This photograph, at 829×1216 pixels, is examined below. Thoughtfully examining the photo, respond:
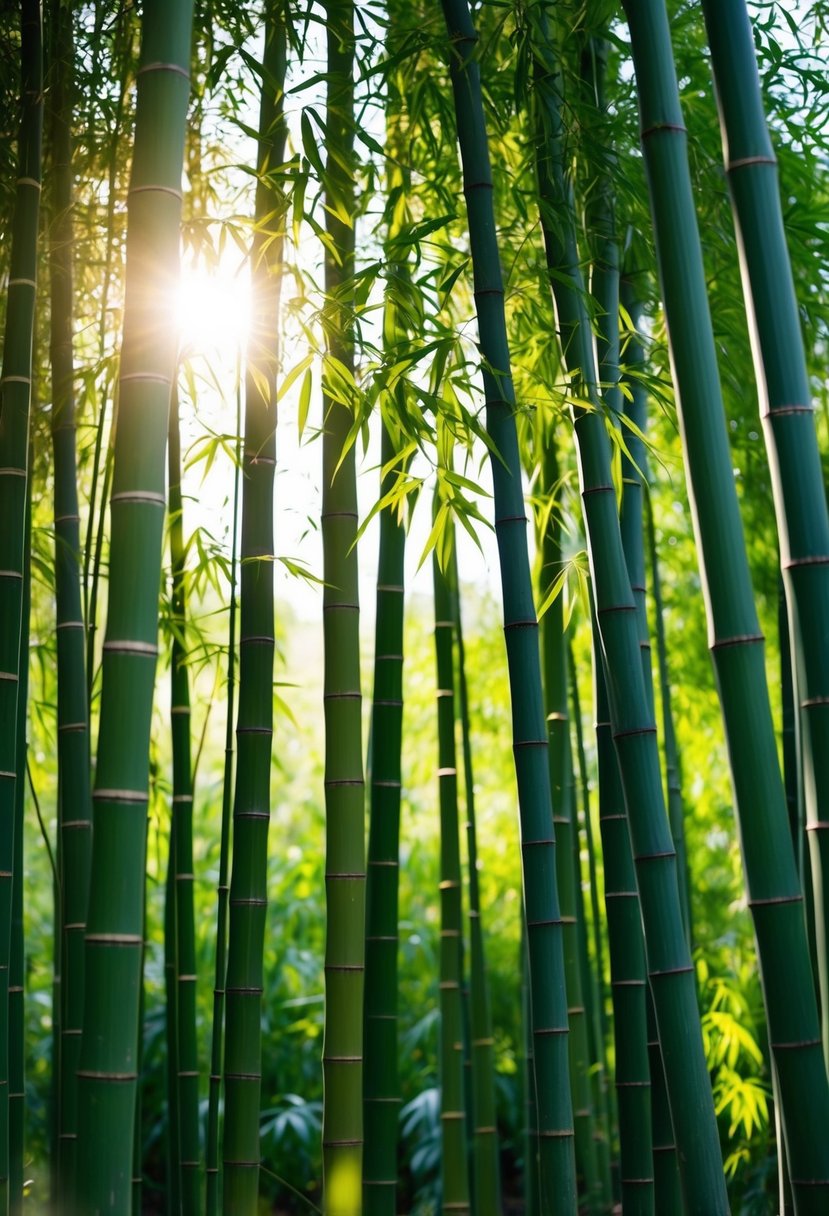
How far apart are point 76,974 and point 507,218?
7.17 feet

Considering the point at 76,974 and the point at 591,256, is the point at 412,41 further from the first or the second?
the point at 76,974

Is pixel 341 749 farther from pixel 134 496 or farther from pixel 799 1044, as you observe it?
pixel 799 1044

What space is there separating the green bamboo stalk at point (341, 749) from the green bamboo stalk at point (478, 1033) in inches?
38.9

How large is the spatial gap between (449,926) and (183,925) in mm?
867

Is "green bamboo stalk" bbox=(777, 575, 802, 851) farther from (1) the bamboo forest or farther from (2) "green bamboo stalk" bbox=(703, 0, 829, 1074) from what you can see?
(2) "green bamboo stalk" bbox=(703, 0, 829, 1074)

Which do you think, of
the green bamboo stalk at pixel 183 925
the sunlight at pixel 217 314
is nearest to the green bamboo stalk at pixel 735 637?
the sunlight at pixel 217 314

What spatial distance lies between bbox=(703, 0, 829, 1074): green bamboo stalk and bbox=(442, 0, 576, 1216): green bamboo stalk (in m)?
0.57

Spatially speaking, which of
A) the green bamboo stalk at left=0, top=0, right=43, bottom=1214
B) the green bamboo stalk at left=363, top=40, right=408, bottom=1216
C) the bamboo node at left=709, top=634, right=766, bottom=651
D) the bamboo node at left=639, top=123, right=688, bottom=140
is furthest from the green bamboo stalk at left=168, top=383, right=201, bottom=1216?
the bamboo node at left=709, top=634, right=766, bottom=651

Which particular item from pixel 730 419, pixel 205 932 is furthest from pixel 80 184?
pixel 205 932

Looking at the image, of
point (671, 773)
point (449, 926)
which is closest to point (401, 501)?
point (671, 773)

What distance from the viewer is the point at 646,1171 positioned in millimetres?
2270

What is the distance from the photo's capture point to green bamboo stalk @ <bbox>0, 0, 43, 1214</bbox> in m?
2.07

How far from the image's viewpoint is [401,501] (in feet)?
7.77

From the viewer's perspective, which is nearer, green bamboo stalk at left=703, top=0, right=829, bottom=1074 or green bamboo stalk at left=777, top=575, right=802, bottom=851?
green bamboo stalk at left=703, top=0, right=829, bottom=1074
